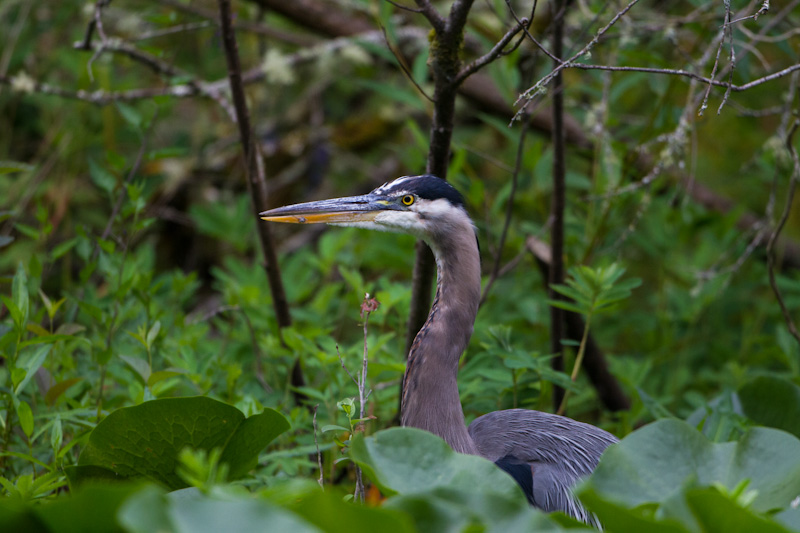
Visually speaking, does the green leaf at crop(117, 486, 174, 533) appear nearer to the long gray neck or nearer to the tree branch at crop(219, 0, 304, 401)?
the long gray neck

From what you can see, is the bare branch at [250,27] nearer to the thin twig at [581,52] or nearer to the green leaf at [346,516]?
the thin twig at [581,52]

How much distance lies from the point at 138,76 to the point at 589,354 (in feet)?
11.6

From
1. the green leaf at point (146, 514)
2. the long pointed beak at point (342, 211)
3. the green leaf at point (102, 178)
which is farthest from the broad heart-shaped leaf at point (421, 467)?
the green leaf at point (102, 178)

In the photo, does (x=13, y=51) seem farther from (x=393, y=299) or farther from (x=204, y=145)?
(x=393, y=299)

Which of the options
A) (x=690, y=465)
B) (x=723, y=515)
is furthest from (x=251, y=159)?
(x=723, y=515)

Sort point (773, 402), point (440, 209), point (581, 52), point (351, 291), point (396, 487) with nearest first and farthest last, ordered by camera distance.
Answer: point (396, 487)
point (581, 52)
point (440, 209)
point (773, 402)
point (351, 291)

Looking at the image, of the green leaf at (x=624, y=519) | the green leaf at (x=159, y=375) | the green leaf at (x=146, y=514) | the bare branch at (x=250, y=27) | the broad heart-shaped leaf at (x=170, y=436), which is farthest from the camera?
the bare branch at (x=250, y=27)

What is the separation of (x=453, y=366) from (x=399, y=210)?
1.61 feet

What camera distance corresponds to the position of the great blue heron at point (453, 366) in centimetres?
215

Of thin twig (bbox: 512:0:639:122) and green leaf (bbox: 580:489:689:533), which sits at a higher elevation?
thin twig (bbox: 512:0:639:122)

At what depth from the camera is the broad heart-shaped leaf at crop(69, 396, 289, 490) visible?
74.7 inches

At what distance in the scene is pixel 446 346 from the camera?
221 centimetres

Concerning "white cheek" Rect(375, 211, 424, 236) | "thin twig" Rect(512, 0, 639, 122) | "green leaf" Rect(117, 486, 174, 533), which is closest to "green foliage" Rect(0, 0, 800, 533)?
"green leaf" Rect(117, 486, 174, 533)

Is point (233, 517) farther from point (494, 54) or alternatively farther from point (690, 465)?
point (494, 54)
